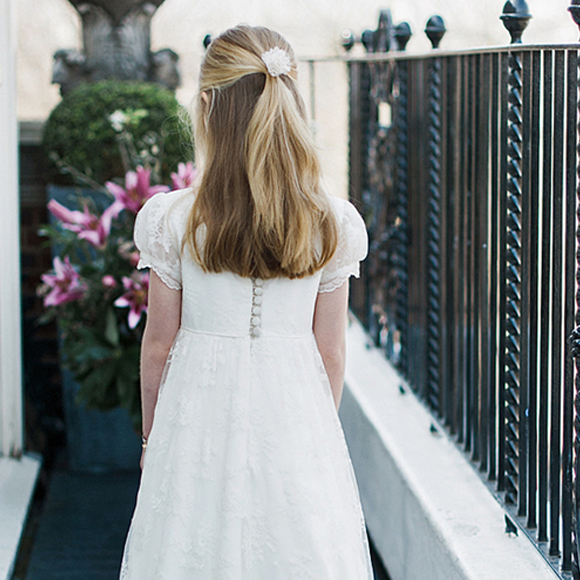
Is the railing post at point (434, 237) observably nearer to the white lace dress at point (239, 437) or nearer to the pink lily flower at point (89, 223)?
the white lace dress at point (239, 437)

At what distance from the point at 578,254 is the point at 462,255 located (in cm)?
87

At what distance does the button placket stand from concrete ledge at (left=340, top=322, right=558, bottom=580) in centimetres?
70

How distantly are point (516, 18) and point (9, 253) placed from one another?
2.20 meters

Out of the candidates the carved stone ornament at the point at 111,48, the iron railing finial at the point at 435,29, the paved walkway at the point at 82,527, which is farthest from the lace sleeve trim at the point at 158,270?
the carved stone ornament at the point at 111,48

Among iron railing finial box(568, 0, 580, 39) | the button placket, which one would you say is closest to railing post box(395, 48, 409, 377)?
the button placket

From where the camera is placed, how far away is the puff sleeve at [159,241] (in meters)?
1.82

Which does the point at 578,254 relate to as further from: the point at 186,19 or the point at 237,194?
the point at 186,19

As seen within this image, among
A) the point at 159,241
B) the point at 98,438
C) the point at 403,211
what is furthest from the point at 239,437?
the point at 98,438

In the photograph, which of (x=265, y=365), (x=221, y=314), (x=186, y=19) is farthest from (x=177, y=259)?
(x=186, y=19)

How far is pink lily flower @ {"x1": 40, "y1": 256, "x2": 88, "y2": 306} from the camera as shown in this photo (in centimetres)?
309

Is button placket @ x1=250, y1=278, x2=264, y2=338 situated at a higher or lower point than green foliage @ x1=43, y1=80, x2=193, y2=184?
lower

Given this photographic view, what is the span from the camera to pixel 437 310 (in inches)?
110

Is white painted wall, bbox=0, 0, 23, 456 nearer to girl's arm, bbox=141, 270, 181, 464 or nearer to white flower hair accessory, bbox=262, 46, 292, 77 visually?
girl's arm, bbox=141, 270, 181, 464

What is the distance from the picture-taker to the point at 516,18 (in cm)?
195
